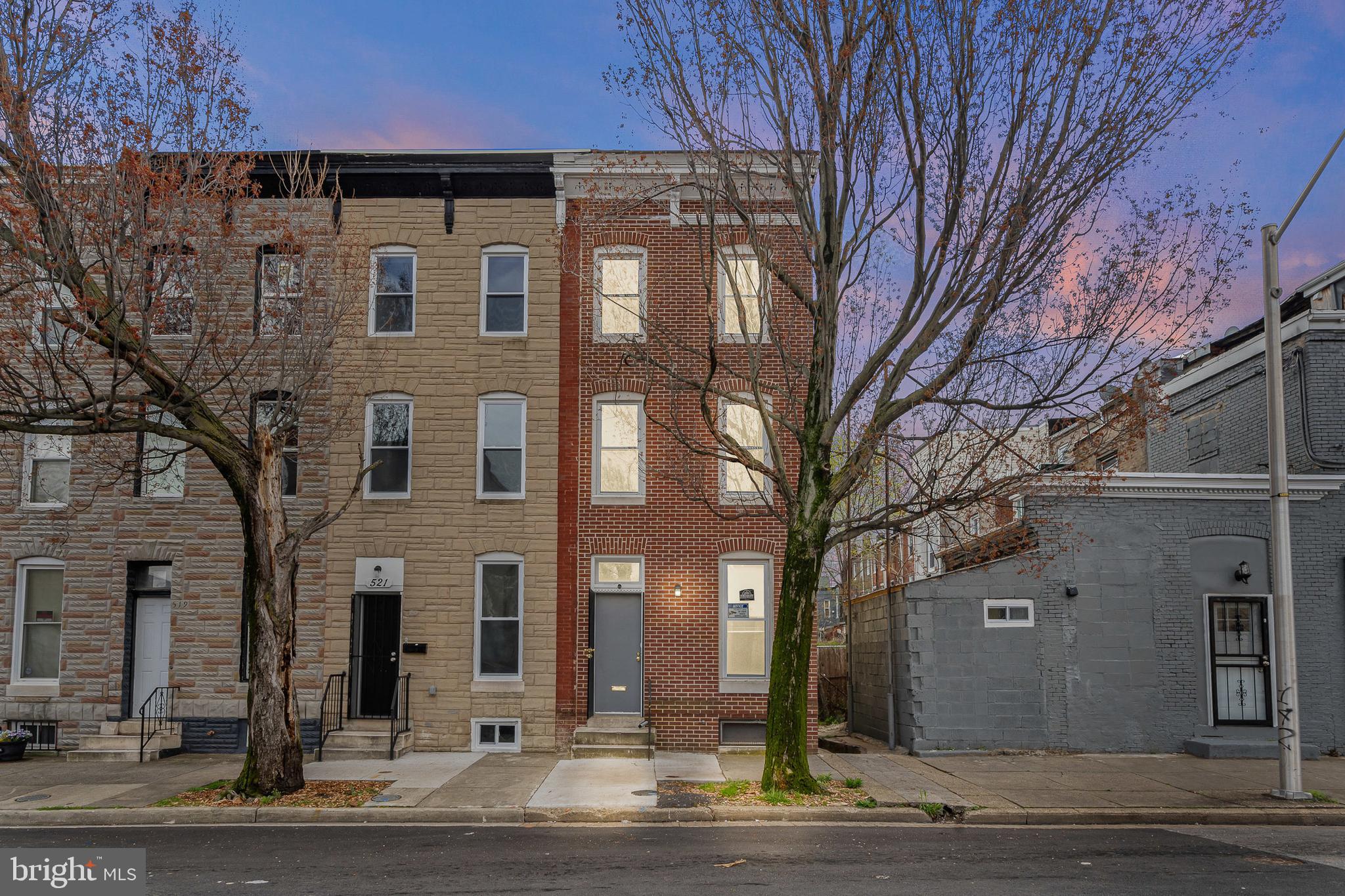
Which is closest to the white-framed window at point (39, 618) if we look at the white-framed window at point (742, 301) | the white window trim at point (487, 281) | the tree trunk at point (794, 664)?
the white window trim at point (487, 281)

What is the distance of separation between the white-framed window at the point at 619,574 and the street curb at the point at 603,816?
571 centimetres

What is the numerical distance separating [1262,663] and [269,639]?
16368 mm

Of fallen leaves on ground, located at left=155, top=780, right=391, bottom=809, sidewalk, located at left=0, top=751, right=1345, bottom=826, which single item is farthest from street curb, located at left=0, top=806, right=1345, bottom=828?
fallen leaves on ground, located at left=155, top=780, right=391, bottom=809

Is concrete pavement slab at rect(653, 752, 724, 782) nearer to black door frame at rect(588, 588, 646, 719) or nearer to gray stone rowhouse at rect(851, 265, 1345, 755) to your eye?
black door frame at rect(588, 588, 646, 719)

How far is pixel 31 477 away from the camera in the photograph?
19125mm

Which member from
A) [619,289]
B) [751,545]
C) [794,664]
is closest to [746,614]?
[751,545]

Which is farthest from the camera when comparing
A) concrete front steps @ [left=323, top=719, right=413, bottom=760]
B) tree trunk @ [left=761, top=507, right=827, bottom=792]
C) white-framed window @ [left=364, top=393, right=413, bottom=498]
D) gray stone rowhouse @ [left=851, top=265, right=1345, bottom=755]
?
white-framed window @ [left=364, top=393, right=413, bottom=498]

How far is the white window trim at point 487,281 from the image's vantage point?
19109 mm

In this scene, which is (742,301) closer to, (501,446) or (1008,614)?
(501,446)

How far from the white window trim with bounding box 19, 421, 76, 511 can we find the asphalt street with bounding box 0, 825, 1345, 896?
838 centimetres

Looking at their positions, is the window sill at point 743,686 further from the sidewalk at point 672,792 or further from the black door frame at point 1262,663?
the black door frame at point 1262,663

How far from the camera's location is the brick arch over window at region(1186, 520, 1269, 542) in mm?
18578

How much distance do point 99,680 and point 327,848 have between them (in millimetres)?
9587

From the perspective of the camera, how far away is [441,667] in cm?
1822
